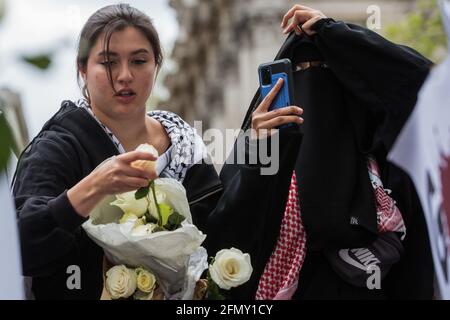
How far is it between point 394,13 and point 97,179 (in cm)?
2105

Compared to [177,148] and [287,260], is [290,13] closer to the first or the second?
[177,148]

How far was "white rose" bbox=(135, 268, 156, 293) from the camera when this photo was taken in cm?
407

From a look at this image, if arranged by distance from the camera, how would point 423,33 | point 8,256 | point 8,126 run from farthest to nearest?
point 423,33, point 8,256, point 8,126

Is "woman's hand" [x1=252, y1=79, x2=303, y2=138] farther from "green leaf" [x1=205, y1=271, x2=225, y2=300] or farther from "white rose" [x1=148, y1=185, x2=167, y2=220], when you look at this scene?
"green leaf" [x1=205, y1=271, x2=225, y2=300]

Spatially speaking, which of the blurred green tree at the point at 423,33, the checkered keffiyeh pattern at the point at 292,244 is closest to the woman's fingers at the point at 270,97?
the checkered keffiyeh pattern at the point at 292,244

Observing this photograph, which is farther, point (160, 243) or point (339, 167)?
point (339, 167)

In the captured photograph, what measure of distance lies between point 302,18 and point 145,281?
1.27 meters

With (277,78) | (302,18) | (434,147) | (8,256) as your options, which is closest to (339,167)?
(277,78)

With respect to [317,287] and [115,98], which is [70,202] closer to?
[115,98]

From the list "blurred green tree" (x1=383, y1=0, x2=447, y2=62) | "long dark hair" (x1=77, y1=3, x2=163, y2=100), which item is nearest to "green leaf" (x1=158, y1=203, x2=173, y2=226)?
"long dark hair" (x1=77, y1=3, x2=163, y2=100)

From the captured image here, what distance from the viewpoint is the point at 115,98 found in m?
4.54

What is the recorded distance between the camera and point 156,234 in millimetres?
4027

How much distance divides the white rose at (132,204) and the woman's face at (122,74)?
0.49 metres
